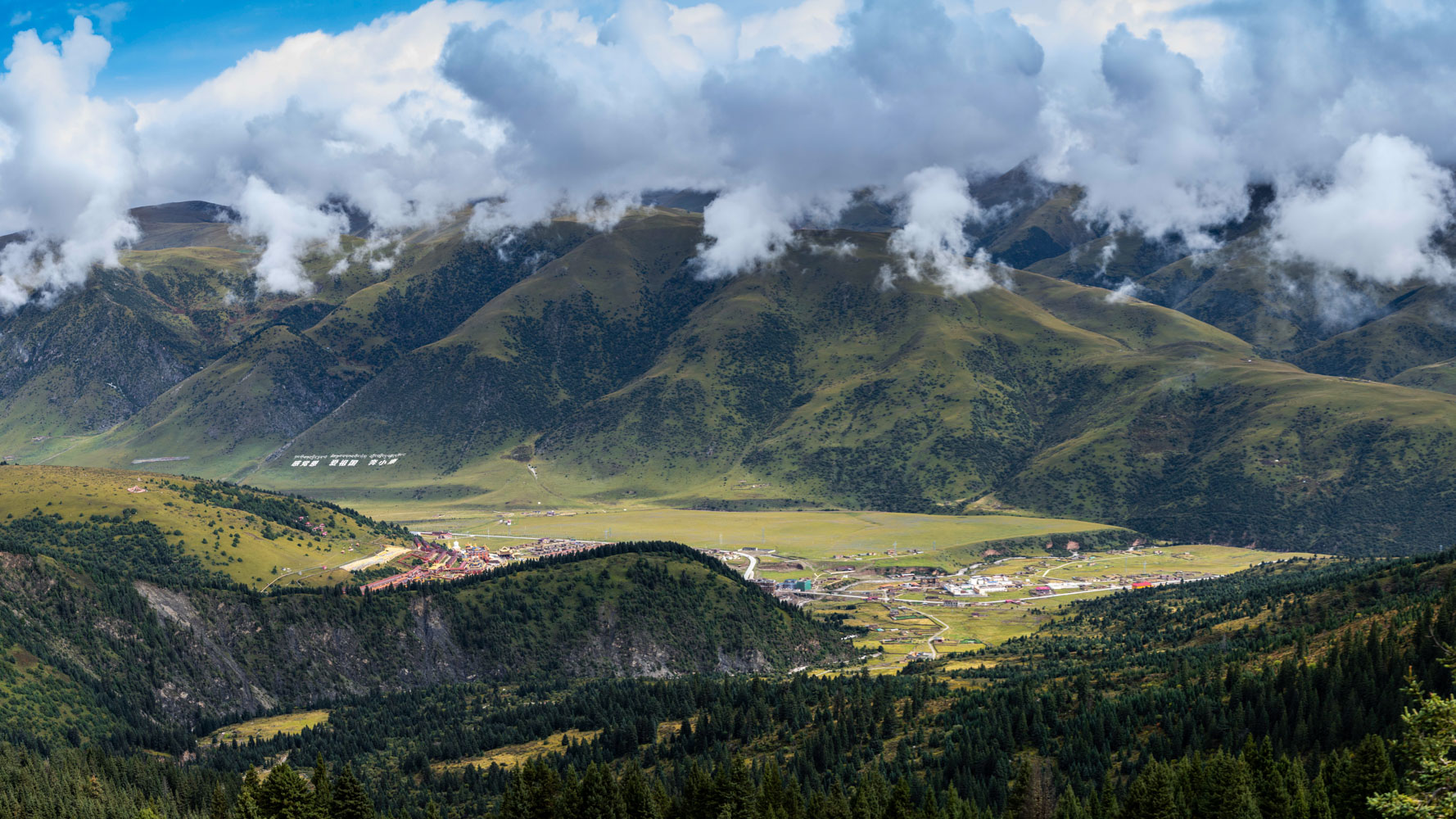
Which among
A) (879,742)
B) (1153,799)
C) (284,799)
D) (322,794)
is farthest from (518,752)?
(1153,799)

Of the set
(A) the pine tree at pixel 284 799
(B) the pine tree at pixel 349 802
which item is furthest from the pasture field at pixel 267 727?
(A) the pine tree at pixel 284 799

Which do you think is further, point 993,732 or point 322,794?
point 993,732

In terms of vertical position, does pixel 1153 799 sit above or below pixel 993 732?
above

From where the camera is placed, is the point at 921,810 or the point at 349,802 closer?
the point at 349,802

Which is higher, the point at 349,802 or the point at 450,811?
the point at 349,802

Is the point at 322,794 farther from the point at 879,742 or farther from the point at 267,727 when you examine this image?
the point at 267,727

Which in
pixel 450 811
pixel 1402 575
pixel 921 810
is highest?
pixel 1402 575

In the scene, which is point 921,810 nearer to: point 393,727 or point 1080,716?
point 1080,716

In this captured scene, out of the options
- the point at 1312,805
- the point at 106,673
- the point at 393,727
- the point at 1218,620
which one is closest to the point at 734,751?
the point at 393,727
